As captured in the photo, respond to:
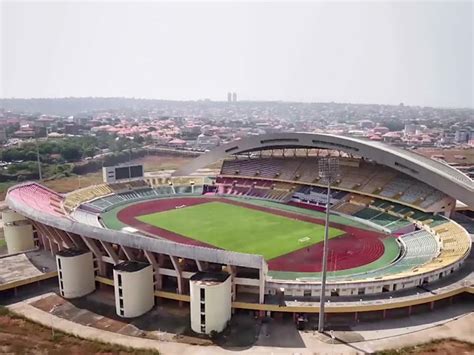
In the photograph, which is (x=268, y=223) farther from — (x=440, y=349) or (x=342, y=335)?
(x=440, y=349)

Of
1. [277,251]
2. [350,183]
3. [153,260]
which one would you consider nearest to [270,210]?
[350,183]

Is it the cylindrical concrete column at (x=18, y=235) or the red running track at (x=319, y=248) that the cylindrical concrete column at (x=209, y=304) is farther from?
the cylindrical concrete column at (x=18, y=235)

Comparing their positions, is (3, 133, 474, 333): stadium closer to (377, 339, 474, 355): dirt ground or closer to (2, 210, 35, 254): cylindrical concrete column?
(2, 210, 35, 254): cylindrical concrete column

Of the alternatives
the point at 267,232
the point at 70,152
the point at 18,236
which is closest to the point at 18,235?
the point at 18,236

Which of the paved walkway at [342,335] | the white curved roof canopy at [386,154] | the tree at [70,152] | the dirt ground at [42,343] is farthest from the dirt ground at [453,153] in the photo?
the dirt ground at [42,343]

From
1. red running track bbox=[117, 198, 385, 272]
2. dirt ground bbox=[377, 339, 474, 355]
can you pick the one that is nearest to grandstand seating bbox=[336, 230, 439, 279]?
red running track bbox=[117, 198, 385, 272]
